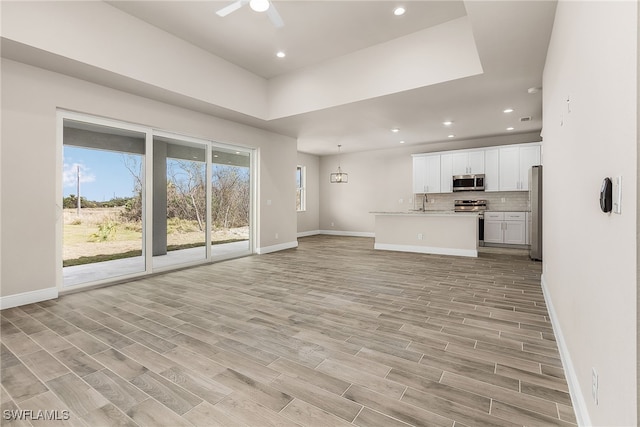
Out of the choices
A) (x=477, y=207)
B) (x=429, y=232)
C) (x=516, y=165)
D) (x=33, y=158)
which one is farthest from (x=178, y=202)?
(x=516, y=165)

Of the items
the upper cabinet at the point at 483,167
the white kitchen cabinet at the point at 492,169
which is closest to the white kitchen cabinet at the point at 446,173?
the upper cabinet at the point at 483,167

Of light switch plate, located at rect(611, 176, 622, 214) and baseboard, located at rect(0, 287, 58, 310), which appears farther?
baseboard, located at rect(0, 287, 58, 310)

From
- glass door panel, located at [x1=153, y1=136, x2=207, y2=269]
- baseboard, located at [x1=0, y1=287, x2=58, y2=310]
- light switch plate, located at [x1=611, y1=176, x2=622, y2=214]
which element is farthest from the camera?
glass door panel, located at [x1=153, y1=136, x2=207, y2=269]

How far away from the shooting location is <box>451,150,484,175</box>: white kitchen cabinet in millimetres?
8148

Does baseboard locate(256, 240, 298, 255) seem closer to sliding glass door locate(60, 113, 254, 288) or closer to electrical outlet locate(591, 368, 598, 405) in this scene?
sliding glass door locate(60, 113, 254, 288)

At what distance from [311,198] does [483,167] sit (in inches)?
223

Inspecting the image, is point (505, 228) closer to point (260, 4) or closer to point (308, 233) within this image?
point (308, 233)

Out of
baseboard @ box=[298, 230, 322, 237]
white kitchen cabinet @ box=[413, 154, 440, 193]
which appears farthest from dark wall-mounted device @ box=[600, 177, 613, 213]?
baseboard @ box=[298, 230, 322, 237]

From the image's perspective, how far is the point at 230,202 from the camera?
6.54 metres

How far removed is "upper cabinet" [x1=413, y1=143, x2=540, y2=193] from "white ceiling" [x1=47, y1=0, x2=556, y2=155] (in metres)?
1.05

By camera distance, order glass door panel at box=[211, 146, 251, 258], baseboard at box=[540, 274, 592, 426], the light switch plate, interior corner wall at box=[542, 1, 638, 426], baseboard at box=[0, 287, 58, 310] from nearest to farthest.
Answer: interior corner wall at box=[542, 1, 638, 426], the light switch plate, baseboard at box=[540, 274, 592, 426], baseboard at box=[0, 287, 58, 310], glass door panel at box=[211, 146, 251, 258]

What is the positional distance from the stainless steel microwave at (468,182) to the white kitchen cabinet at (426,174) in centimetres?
52

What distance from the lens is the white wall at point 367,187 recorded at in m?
9.80

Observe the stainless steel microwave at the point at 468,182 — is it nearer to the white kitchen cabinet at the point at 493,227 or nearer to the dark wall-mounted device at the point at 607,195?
the white kitchen cabinet at the point at 493,227
